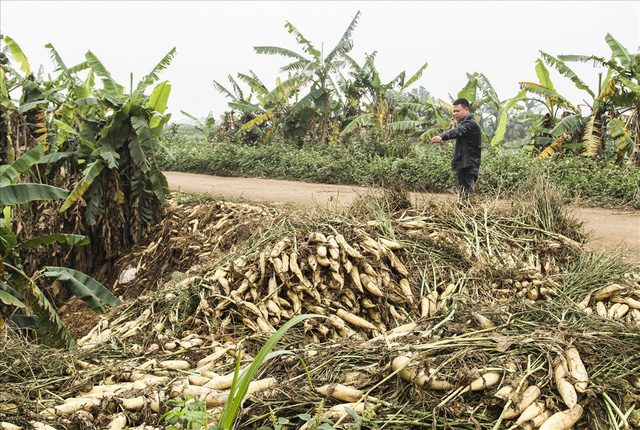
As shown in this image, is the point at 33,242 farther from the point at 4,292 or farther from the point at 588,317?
the point at 588,317

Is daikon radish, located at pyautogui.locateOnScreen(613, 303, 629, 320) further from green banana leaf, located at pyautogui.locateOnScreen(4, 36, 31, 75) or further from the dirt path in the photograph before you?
green banana leaf, located at pyautogui.locateOnScreen(4, 36, 31, 75)

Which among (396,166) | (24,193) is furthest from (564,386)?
(396,166)

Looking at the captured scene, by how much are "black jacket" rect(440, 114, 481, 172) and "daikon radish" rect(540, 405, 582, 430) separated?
453cm

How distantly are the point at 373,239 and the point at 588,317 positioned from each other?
155 cm

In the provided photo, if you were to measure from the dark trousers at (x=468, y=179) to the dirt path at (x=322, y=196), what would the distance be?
0.25m

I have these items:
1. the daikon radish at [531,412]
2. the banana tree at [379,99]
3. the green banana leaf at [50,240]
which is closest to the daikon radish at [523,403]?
the daikon radish at [531,412]

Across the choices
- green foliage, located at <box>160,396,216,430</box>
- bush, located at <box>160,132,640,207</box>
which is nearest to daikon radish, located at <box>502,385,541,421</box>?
green foliage, located at <box>160,396,216,430</box>

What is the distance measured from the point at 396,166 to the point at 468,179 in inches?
183

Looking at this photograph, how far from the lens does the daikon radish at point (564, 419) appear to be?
1.73m

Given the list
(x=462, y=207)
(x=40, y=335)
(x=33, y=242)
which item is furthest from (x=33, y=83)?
(x=462, y=207)

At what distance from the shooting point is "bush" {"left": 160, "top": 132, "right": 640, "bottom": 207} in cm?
885

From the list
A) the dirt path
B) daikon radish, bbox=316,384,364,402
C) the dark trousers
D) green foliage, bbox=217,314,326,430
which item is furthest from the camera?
the dark trousers

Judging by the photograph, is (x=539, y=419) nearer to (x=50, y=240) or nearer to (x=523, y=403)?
(x=523, y=403)

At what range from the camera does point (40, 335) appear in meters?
4.19
